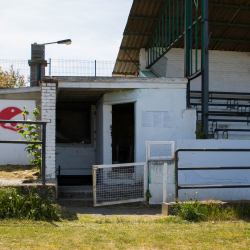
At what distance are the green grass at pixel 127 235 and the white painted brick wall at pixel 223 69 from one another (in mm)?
10249

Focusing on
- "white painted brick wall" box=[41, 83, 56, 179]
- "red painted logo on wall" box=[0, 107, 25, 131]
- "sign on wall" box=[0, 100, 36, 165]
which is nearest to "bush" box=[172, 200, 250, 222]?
"white painted brick wall" box=[41, 83, 56, 179]

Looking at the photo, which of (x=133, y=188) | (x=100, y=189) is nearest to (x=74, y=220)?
(x=100, y=189)

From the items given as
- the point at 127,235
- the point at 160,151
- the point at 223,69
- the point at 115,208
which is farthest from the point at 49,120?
the point at 223,69

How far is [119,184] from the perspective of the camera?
746 cm

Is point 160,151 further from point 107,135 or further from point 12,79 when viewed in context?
Result: point 12,79

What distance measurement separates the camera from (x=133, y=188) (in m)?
7.52

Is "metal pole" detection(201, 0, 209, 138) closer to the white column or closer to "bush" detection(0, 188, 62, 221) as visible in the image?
the white column

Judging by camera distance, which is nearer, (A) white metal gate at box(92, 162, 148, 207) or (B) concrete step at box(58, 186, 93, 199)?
(A) white metal gate at box(92, 162, 148, 207)

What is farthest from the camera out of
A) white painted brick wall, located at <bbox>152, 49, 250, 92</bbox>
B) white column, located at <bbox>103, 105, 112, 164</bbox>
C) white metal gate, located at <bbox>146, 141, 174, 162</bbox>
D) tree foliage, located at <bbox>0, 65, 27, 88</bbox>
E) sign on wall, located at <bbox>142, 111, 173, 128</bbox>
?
tree foliage, located at <bbox>0, 65, 27, 88</bbox>

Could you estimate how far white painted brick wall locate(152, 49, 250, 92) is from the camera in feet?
46.7

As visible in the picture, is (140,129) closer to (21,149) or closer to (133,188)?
(133,188)

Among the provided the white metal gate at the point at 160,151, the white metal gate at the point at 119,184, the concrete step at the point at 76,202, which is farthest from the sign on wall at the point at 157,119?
the concrete step at the point at 76,202

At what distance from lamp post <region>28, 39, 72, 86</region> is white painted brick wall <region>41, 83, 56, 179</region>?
17.7 ft

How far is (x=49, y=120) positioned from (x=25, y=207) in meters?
3.18
